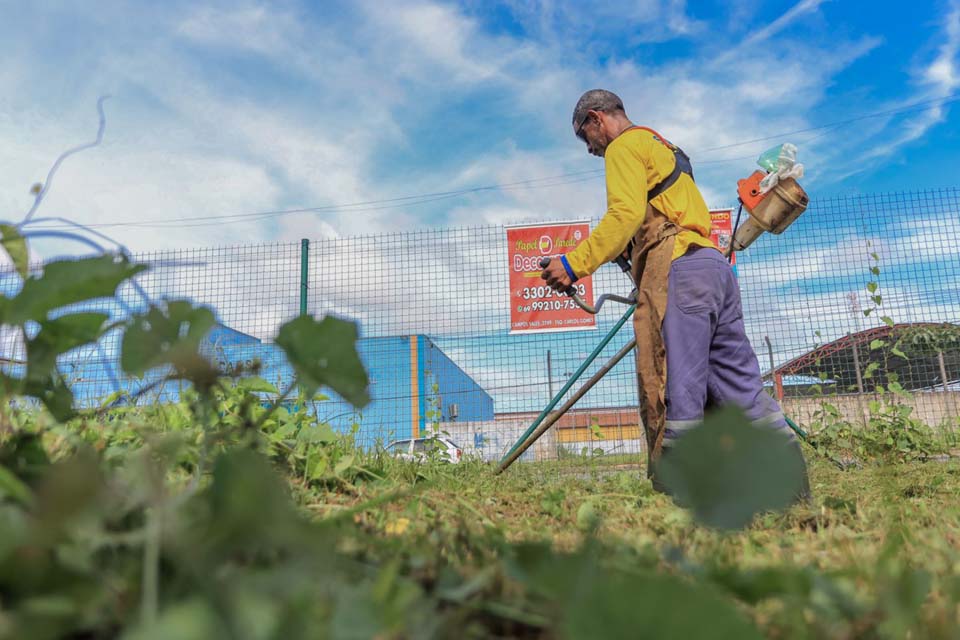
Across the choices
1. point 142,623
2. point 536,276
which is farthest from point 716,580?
point 536,276

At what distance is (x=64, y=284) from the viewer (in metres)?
0.47

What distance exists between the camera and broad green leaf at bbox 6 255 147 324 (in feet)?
1.54

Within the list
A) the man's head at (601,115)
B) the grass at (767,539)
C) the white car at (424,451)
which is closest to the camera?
the grass at (767,539)

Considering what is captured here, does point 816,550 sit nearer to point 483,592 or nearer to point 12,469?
point 483,592

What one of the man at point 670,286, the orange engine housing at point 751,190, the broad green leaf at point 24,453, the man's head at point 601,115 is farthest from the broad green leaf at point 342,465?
the orange engine housing at point 751,190

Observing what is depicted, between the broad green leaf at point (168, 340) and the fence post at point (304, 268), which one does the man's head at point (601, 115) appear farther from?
the fence post at point (304, 268)

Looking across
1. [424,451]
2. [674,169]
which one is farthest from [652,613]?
[424,451]

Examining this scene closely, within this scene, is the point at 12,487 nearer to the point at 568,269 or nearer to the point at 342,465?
the point at 342,465

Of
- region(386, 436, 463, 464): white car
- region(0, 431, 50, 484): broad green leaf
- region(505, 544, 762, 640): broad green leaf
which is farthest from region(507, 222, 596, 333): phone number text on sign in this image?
region(505, 544, 762, 640): broad green leaf

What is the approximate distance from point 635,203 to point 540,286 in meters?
3.72

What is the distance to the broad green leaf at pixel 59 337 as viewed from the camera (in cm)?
55

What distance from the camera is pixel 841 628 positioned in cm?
37

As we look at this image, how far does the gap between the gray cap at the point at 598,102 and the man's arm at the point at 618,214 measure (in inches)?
13.7

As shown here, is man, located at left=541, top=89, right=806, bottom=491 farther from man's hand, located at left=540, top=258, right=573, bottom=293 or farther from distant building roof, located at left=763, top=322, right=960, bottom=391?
distant building roof, located at left=763, top=322, right=960, bottom=391
